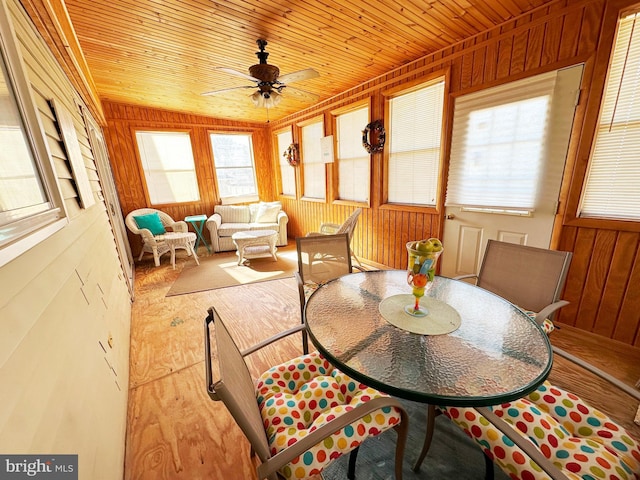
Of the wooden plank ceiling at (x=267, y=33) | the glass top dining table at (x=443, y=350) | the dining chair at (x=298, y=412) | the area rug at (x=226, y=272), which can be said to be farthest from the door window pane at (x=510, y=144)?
the area rug at (x=226, y=272)

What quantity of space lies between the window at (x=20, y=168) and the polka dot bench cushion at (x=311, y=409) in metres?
0.94

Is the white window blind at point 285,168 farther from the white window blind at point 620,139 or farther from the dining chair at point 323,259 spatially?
the white window blind at point 620,139

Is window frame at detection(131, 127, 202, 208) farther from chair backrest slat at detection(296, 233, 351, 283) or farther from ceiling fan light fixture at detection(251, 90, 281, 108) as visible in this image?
chair backrest slat at detection(296, 233, 351, 283)

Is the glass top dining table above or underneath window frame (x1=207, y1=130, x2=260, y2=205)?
underneath

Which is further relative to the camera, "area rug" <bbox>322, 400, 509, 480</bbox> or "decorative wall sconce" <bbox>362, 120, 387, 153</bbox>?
"decorative wall sconce" <bbox>362, 120, 387, 153</bbox>

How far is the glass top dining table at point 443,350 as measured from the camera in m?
0.81

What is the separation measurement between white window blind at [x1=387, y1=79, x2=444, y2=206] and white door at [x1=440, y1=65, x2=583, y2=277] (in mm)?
240

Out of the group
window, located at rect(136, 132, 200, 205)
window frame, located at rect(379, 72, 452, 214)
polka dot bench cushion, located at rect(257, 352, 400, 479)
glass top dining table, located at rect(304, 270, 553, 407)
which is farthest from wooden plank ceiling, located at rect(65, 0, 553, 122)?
polka dot bench cushion, located at rect(257, 352, 400, 479)

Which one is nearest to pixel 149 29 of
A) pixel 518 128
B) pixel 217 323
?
pixel 217 323

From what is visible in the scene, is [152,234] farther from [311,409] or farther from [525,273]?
[525,273]

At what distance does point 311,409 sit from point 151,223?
14.2ft

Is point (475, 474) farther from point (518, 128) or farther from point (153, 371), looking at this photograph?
point (518, 128)

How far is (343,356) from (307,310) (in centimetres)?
40

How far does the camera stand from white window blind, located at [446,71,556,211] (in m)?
2.00
